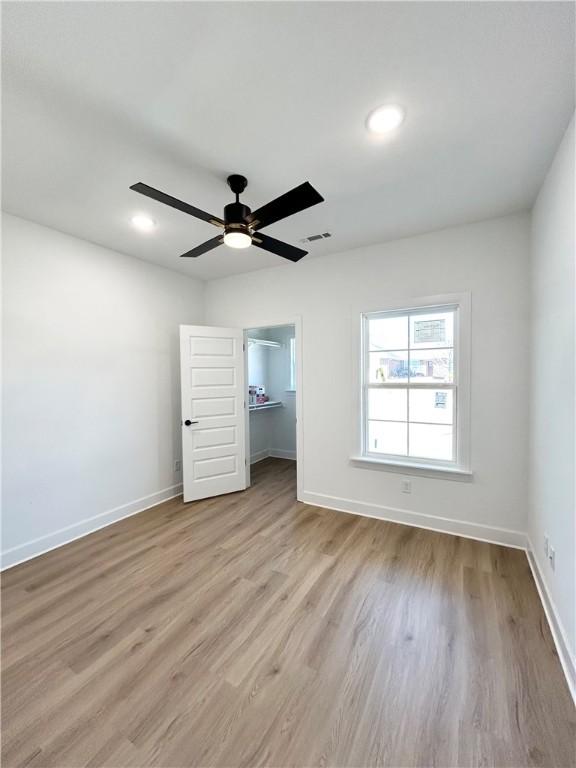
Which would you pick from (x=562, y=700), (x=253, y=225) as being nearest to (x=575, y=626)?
(x=562, y=700)

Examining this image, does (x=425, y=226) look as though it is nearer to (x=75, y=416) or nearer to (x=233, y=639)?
(x=233, y=639)

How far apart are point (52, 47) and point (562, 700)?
11.6 feet

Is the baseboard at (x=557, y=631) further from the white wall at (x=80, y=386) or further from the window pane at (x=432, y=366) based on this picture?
the white wall at (x=80, y=386)

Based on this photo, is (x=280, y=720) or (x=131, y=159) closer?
(x=280, y=720)

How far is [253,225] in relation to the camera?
1.85m

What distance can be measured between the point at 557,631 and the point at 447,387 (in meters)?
1.79

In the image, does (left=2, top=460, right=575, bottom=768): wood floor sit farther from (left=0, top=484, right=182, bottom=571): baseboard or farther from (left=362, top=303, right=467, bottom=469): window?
(left=362, top=303, right=467, bottom=469): window

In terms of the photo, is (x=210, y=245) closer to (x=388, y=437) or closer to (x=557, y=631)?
(x=388, y=437)

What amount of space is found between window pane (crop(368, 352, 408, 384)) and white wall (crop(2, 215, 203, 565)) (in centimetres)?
244

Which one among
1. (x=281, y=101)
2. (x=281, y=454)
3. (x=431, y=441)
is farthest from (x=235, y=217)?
(x=281, y=454)

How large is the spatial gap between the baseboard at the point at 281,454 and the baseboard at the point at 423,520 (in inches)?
76.3

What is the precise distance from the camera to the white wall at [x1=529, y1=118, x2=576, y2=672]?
1547 mm

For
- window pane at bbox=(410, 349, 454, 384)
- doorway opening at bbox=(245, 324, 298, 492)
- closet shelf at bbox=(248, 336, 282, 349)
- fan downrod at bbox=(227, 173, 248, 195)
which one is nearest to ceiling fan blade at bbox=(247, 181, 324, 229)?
fan downrod at bbox=(227, 173, 248, 195)

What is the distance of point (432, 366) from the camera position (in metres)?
2.93
